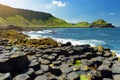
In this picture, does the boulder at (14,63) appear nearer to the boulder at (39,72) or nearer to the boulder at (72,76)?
the boulder at (39,72)

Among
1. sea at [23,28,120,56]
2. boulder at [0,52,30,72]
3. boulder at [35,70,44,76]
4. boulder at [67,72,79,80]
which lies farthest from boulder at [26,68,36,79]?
sea at [23,28,120,56]

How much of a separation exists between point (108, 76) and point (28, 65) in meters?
3.80

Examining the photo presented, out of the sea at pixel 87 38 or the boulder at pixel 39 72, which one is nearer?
the boulder at pixel 39 72

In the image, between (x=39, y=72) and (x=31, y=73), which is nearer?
(x=31, y=73)

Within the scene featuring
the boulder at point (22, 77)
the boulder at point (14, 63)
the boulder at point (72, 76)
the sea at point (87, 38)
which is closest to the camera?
the boulder at point (22, 77)

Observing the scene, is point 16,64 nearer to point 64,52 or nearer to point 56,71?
point 56,71

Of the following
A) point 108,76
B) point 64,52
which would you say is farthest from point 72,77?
point 64,52

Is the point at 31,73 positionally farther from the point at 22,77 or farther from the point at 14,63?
the point at 14,63

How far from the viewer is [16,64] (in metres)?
9.55

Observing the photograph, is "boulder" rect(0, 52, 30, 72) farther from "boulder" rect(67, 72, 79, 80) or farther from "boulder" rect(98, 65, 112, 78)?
"boulder" rect(98, 65, 112, 78)

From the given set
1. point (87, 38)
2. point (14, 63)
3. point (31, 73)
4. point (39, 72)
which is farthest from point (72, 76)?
point (87, 38)

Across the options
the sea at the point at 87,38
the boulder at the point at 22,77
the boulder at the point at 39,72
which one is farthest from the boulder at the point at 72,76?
the sea at the point at 87,38

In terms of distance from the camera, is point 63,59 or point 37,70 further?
point 63,59

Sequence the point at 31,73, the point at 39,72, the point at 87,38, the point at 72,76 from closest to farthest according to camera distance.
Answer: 1. the point at 31,73
2. the point at 72,76
3. the point at 39,72
4. the point at 87,38
